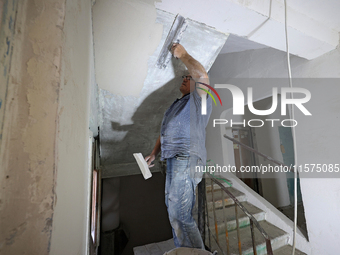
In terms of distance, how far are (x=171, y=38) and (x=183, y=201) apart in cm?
132

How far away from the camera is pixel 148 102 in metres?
1.89

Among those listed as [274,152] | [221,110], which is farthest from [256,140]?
[221,110]

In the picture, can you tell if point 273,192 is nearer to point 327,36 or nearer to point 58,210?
point 327,36

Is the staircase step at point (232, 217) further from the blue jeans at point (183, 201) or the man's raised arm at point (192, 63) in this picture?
the man's raised arm at point (192, 63)

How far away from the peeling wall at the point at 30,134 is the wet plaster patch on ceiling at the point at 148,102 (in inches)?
37.5

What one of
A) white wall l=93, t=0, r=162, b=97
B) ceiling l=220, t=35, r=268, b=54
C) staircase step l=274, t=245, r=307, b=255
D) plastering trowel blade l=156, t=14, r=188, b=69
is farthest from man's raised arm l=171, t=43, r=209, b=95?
staircase step l=274, t=245, r=307, b=255

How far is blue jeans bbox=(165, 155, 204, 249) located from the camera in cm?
126

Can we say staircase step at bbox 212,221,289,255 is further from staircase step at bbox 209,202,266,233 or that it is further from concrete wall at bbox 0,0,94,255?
concrete wall at bbox 0,0,94,255

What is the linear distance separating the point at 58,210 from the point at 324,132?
2088 mm

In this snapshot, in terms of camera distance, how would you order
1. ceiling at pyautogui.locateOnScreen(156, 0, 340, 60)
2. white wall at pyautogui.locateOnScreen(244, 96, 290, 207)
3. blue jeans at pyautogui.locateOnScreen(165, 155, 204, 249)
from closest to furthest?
ceiling at pyautogui.locateOnScreen(156, 0, 340, 60) → blue jeans at pyautogui.locateOnScreen(165, 155, 204, 249) → white wall at pyautogui.locateOnScreen(244, 96, 290, 207)

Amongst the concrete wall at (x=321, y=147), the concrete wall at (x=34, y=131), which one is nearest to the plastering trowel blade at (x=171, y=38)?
the concrete wall at (x=34, y=131)

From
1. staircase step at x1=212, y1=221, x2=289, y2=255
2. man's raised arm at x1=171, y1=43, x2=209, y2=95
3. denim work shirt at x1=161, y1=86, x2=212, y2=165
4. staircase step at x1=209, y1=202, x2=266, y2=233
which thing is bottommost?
staircase step at x1=212, y1=221, x2=289, y2=255

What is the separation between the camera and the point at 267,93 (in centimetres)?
213

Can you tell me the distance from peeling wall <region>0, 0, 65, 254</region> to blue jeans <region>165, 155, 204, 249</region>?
3.59 feet
